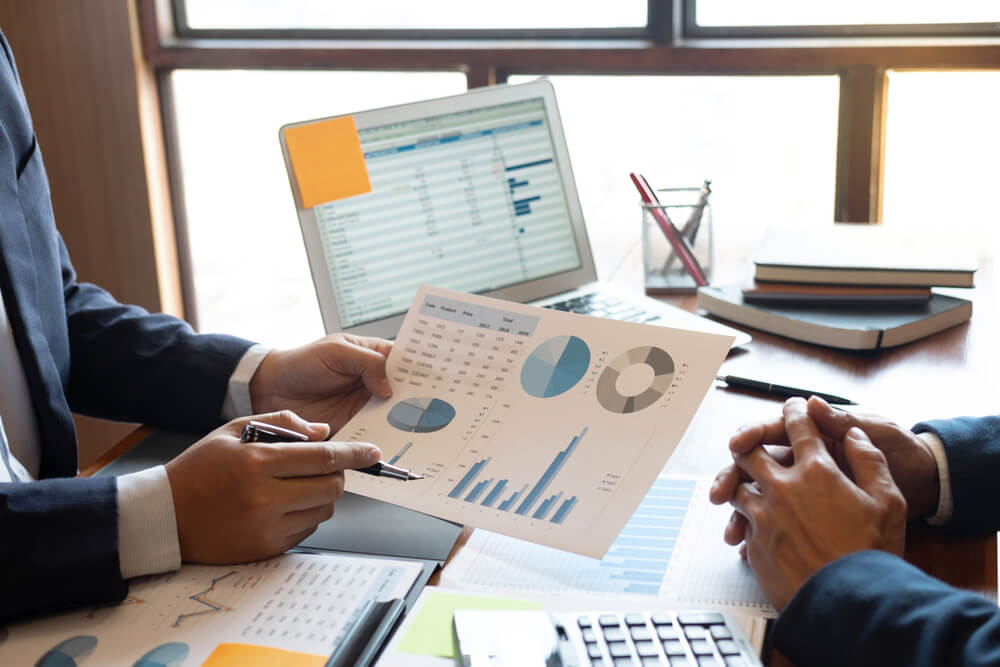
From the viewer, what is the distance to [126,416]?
1103mm

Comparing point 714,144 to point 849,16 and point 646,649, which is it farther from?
point 646,649

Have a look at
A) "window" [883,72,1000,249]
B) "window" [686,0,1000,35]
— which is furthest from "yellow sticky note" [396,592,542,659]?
"window" [686,0,1000,35]

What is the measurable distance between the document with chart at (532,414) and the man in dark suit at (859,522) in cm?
8

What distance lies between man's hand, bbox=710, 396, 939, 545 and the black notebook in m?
0.39

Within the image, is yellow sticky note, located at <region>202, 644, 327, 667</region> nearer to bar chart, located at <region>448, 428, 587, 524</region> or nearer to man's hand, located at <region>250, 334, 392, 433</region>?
bar chart, located at <region>448, 428, 587, 524</region>

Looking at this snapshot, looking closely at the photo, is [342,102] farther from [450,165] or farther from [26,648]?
[26,648]

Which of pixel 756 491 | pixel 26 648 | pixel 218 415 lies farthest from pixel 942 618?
pixel 218 415

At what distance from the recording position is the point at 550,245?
1.43 m

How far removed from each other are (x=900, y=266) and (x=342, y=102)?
133 centimetres

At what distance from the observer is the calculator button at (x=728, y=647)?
2.06ft

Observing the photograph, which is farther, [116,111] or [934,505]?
[116,111]

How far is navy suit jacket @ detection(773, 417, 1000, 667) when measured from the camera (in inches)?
23.7

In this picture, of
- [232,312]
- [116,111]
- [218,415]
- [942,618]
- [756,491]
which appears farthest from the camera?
[232,312]

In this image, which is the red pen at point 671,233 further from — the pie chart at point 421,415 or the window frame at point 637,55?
the pie chart at point 421,415
